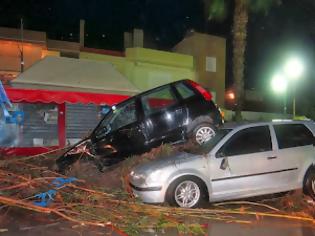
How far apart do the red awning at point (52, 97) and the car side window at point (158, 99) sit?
5894 mm

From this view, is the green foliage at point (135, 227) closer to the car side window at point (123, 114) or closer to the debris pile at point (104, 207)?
the debris pile at point (104, 207)

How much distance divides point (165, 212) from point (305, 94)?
29.3 meters

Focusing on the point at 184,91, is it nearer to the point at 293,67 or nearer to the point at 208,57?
the point at 293,67

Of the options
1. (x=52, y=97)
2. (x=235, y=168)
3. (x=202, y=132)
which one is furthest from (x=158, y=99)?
(x=52, y=97)

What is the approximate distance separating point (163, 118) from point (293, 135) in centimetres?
294

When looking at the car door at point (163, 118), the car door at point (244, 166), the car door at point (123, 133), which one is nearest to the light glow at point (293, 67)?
the car door at point (163, 118)

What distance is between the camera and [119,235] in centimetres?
666

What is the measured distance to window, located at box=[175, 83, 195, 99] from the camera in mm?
11258

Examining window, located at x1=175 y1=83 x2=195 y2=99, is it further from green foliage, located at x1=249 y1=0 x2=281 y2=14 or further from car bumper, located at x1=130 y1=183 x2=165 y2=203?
green foliage, located at x1=249 y1=0 x2=281 y2=14

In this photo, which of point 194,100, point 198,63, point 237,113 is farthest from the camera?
point 198,63

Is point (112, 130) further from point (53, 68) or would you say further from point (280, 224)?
point (53, 68)

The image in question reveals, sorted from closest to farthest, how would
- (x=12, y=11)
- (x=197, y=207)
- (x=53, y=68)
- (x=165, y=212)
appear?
(x=165, y=212) → (x=197, y=207) → (x=53, y=68) → (x=12, y=11)

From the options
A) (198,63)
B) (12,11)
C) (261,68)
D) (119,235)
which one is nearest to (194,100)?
(119,235)

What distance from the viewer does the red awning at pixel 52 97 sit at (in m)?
16.1
